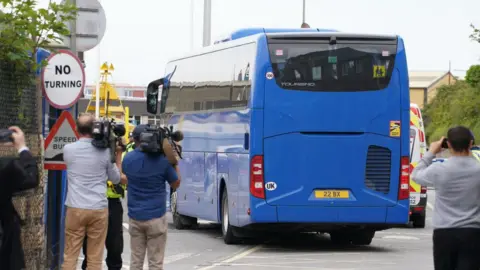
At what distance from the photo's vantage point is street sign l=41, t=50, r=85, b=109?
14.9m

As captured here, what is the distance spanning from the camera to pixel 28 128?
1391 centimetres

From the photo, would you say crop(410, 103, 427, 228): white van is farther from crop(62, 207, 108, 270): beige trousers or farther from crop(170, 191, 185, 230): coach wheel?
crop(62, 207, 108, 270): beige trousers

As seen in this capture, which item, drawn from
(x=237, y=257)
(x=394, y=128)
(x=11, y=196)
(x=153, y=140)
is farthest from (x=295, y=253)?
(x=11, y=196)

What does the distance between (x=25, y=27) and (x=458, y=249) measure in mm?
5468

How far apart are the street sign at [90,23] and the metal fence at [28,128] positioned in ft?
10.3

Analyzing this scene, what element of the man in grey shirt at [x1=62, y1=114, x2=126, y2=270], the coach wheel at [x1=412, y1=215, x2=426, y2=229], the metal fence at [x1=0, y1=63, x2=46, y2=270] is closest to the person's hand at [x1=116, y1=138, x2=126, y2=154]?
the man in grey shirt at [x1=62, y1=114, x2=126, y2=270]

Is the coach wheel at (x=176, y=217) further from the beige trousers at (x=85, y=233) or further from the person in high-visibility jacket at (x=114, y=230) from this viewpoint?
the beige trousers at (x=85, y=233)

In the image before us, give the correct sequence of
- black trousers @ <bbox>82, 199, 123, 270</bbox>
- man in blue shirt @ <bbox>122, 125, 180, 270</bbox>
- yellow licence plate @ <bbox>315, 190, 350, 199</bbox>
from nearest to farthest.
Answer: man in blue shirt @ <bbox>122, 125, 180, 270</bbox>, black trousers @ <bbox>82, 199, 123, 270</bbox>, yellow licence plate @ <bbox>315, 190, 350, 199</bbox>

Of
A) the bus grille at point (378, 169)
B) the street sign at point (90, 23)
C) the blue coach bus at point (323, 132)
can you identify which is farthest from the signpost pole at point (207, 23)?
the street sign at point (90, 23)

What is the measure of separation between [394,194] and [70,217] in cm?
837

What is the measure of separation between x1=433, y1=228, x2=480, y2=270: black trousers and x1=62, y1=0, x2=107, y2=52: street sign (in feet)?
28.1

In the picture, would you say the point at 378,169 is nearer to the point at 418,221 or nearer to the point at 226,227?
the point at 226,227

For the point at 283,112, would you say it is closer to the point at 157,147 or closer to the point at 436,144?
the point at 157,147

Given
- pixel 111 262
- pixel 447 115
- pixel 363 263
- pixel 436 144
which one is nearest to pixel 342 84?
pixel 363 263
